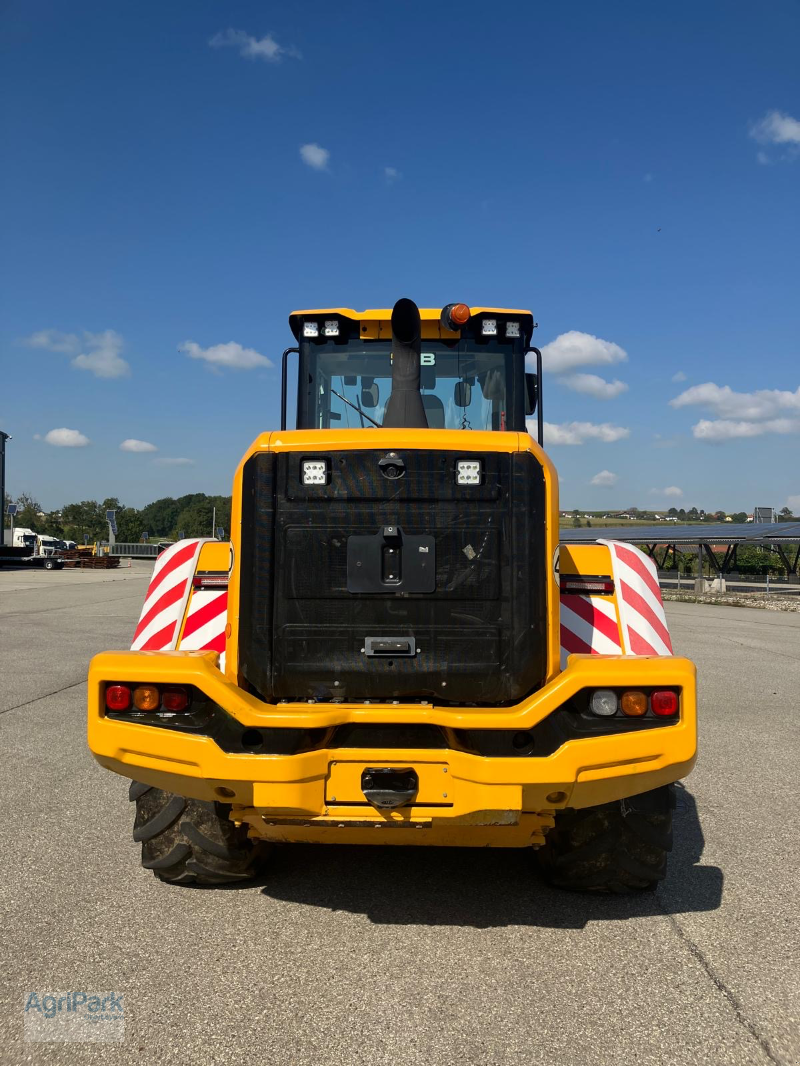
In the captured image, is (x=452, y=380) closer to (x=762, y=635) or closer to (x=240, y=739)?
(x=240, y=739)

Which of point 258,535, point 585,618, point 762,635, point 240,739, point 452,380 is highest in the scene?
point 452,380

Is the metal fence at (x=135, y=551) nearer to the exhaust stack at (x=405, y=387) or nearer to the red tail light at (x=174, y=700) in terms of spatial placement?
the exhaust stack at (x=405, y=387)

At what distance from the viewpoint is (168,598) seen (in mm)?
4324

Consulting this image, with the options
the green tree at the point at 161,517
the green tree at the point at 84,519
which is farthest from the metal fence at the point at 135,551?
the green tree at the point at 161,517

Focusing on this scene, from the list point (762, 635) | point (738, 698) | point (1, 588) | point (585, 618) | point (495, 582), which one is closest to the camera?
point (495, 582)

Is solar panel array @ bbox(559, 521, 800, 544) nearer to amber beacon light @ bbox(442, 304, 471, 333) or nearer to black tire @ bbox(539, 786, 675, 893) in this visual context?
amber beacon light @ bbox(442, 304, 471, 333)

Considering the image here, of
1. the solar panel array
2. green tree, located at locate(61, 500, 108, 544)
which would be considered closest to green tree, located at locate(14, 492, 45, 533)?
green tree, located at locate(61, 500, 108, 544)

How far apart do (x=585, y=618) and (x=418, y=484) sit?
1304 millimetres

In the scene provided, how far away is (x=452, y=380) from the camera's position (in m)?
4.96

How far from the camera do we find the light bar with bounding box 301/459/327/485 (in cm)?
336

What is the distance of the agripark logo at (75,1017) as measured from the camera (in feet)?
8.87

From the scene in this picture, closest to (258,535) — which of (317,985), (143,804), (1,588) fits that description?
(143,804)

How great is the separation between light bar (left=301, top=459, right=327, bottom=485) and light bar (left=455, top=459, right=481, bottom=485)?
1.66ft

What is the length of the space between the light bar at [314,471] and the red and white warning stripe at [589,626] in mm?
1462
